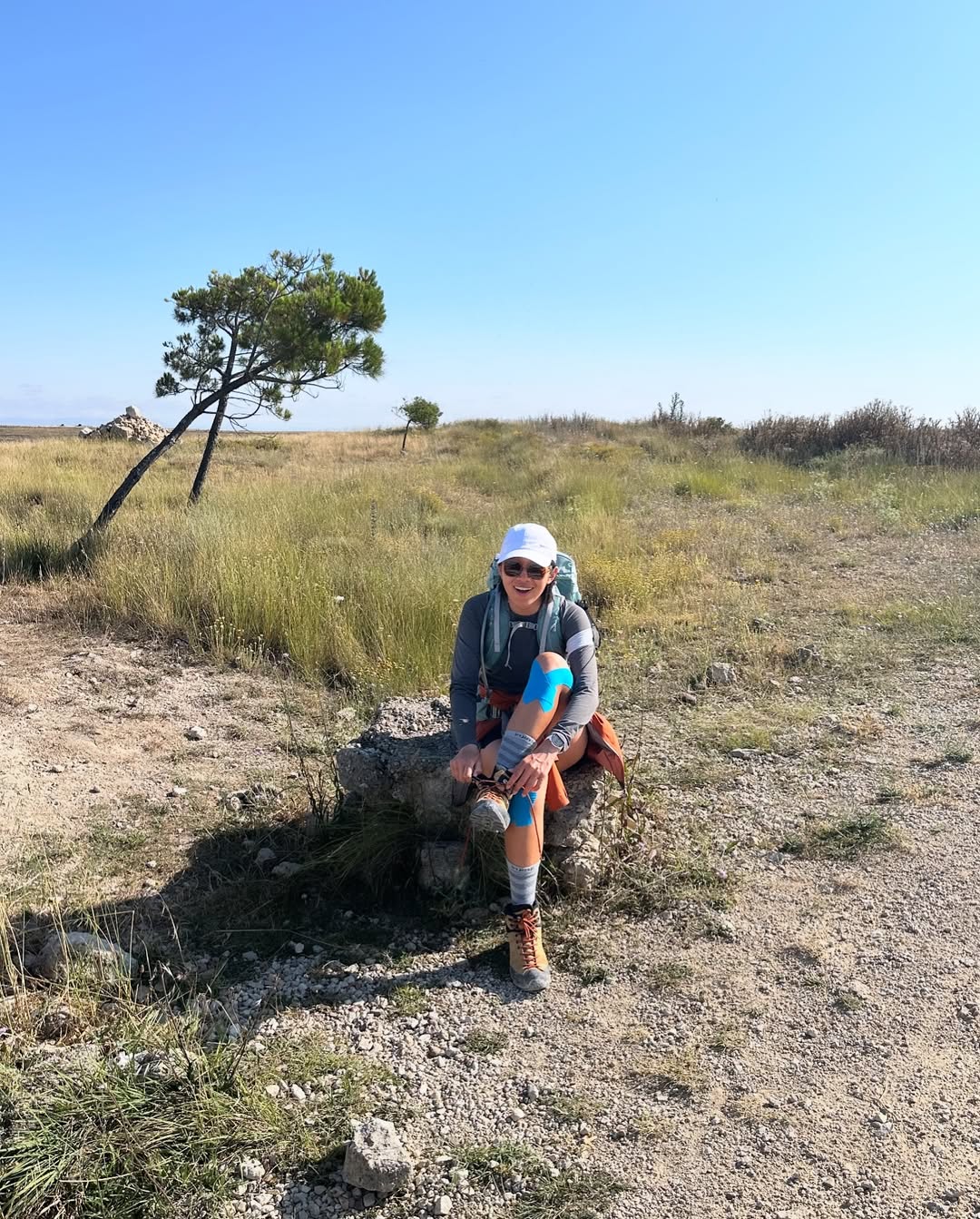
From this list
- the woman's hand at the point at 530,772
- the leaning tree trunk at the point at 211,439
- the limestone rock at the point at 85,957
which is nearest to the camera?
the limestone rock at the point at 85,957

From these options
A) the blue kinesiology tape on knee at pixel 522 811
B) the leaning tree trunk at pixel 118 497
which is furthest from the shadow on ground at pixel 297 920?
the leaning tree trunk at pixel 118 497

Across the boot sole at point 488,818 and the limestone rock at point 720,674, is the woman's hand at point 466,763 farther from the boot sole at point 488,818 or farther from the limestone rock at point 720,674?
the limestone rock at point 720,674

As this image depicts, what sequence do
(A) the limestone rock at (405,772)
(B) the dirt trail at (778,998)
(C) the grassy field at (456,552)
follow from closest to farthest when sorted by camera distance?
(B) the dirt trail at (778,998), (A) the limestone rock at (405,772), (C) the grassy field at (456,552)

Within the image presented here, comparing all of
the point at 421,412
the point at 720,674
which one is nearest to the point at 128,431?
the point at 421,412

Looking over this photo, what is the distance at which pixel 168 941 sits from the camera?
2.98 metres

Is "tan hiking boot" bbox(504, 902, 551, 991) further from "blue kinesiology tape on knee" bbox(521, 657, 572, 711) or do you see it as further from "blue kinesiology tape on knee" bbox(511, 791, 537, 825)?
"blue kinesiology tape on knee" bbox(521, 657, 572, 711)

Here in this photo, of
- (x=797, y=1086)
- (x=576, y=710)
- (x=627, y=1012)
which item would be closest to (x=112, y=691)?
(x=576, y=710)

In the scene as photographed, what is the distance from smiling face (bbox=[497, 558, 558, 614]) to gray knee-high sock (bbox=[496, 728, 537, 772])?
1.55ft

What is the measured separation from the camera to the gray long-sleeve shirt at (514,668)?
3059 mm

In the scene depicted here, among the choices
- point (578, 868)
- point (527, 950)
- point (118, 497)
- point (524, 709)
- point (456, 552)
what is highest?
point (118, 497)

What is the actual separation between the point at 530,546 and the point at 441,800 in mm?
1055

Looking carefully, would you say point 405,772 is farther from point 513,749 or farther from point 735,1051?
point 735,1051

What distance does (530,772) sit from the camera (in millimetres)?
2861

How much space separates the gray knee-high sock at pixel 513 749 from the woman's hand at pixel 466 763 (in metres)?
0.09
